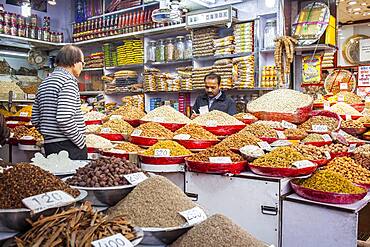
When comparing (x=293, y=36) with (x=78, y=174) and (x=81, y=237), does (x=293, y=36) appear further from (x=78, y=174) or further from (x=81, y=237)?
(x=81, y=237)

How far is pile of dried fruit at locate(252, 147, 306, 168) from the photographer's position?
7.43 ft

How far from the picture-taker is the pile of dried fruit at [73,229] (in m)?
1.10

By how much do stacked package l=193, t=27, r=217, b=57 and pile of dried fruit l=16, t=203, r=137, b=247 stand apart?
13.6ft

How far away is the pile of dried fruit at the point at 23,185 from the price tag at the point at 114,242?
0.33m

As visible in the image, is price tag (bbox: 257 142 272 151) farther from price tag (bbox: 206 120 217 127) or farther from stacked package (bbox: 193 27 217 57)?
stacked package (bbox: 193 27 217 57)

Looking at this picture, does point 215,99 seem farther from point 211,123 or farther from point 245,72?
point 211,123

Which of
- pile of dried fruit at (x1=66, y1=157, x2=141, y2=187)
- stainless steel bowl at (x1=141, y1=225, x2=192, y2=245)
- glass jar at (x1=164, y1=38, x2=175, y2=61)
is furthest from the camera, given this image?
glass jar at (x1=164, y1=38, x2=175, y2=61)

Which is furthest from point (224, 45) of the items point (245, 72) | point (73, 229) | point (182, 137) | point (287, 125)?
point (73, 229)

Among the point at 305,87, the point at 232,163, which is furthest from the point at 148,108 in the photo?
the point at 232,163

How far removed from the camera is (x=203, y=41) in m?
5.23

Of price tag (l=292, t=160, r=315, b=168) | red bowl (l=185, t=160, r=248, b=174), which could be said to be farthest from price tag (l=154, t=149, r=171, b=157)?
price tag (l=292, t=160, r=315, b=168)

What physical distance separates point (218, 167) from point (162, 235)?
3.22ft

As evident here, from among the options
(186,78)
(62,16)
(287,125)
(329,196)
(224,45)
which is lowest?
(329,196)

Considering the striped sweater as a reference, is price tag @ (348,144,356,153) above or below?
below
